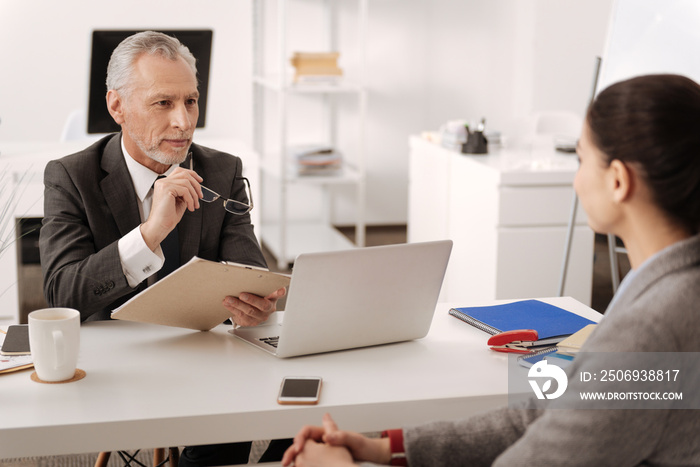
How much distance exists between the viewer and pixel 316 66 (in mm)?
4512

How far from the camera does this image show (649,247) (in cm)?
101

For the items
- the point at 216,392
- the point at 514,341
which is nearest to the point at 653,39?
the point at 514,341

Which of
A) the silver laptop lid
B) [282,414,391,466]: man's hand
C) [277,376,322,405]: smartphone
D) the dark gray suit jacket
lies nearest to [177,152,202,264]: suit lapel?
the dark gray suit jacket

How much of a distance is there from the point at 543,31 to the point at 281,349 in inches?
175

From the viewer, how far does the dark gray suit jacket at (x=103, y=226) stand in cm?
162

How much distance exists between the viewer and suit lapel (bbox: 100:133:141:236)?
1.77m

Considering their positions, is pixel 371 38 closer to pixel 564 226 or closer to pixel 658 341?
pixel 564 226

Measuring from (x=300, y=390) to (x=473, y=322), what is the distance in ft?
1.56

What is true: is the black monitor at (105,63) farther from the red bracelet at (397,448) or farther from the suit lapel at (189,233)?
the red bracelet at (397,448)

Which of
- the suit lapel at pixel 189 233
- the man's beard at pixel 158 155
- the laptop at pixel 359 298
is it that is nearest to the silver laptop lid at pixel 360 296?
the laptop at pixel 359 298

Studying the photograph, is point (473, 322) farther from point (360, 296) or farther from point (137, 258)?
point (137, 258)

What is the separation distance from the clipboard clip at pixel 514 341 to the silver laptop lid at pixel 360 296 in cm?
13

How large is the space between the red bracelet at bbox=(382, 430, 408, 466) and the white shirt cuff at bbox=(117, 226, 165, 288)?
2.20ft

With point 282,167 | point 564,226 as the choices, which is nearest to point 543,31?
point 282,167
